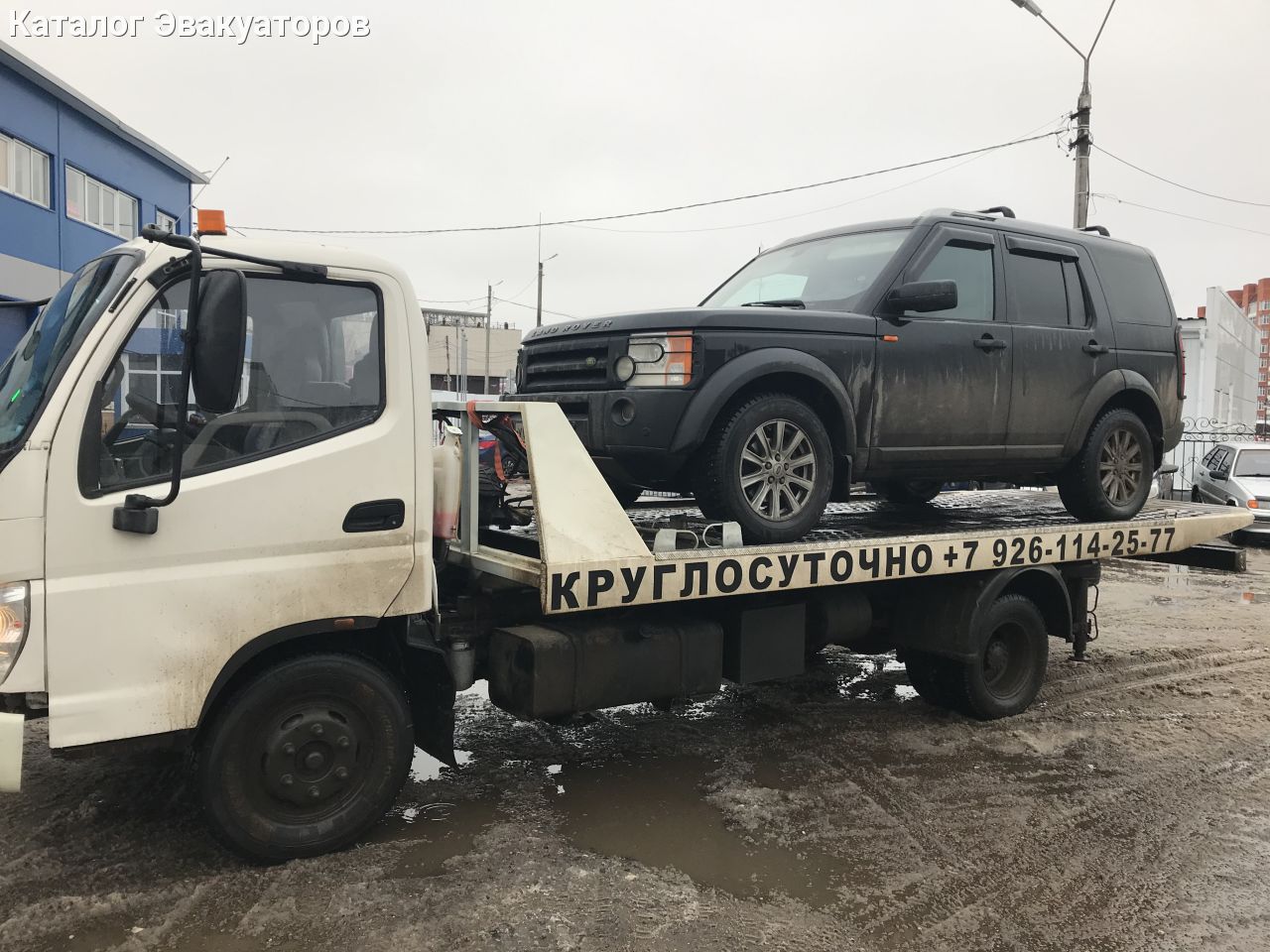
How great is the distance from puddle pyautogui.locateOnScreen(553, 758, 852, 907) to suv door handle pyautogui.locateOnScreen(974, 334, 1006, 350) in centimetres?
293

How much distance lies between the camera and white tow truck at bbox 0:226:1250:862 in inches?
131

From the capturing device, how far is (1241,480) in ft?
49.7

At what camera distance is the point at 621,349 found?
4.97 metres

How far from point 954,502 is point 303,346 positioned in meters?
5.83

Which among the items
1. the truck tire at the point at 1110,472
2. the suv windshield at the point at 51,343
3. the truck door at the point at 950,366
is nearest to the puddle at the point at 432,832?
the suv windshield at the point at 51,343

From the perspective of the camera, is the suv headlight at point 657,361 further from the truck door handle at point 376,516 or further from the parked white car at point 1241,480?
the parked white car at point 1241,480

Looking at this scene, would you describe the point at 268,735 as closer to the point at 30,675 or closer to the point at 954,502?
the point at 30,675

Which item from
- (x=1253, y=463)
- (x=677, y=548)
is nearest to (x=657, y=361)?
(x=677, y=548)

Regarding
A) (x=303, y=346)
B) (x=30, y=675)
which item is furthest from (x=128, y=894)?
(x=303, y=346)

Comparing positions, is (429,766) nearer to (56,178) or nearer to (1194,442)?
(56,178)

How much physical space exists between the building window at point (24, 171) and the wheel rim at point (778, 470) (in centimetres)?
1860

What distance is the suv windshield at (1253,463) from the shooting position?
15.3 metres

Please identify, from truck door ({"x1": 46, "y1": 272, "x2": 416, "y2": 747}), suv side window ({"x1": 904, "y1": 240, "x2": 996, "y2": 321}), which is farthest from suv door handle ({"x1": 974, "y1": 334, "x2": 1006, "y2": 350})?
truck door ({"x1": 46, "y1": 272, "x2": 416, "y2": 747})

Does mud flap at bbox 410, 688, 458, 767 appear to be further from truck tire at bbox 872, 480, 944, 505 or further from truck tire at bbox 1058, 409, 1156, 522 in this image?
truck tire at bbox 1058, 409, 1156, 522
